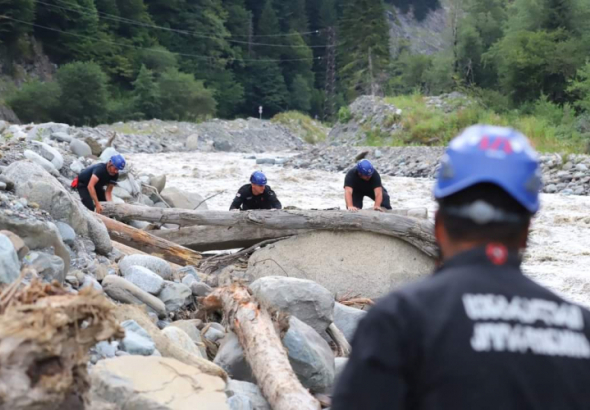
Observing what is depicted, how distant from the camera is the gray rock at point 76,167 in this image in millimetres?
12358

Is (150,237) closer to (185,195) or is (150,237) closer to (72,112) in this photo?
(185,195)

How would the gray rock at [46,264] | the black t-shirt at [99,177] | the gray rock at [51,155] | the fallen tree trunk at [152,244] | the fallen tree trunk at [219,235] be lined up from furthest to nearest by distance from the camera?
the gray rock at [51,155] → the black t-shirt at [99,177] → the fallen tree trunk at [219,235] → the fallen tree trunk at [152,244] → the gray rock at [46,264]

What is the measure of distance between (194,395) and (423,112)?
33.2 meters

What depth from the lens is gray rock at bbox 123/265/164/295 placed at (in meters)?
6.23

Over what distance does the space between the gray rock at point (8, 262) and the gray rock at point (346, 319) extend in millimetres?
2804

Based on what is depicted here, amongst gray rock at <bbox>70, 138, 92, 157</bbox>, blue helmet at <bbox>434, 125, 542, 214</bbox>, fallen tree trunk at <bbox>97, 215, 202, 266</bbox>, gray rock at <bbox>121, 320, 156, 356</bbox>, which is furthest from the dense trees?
blue helmet at <bbox>434, 125, 542, 214</bbox>

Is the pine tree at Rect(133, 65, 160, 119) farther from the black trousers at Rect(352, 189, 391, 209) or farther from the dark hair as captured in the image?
the dark hair

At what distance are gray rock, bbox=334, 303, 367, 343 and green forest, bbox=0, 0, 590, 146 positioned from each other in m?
25.0

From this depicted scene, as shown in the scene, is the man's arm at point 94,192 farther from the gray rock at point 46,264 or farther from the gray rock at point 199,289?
the gray rock at point 46,264

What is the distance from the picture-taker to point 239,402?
4191 millimetres

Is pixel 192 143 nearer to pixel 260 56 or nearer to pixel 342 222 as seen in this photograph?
pixel 342 222

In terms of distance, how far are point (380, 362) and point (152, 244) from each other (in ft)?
23.6

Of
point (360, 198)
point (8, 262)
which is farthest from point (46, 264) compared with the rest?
point (360, 198)

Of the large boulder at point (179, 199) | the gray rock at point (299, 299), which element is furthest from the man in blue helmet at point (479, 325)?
the large boulder at point (179, 199)
